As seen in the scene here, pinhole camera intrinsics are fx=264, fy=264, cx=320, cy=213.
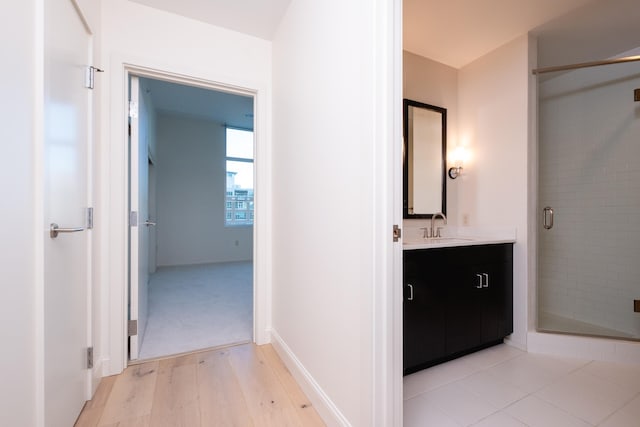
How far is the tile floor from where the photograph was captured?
138 cm

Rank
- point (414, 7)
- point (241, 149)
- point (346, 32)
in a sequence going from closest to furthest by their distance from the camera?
point (346, 32)
point (414, 7)
point (241, 149)

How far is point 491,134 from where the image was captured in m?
2.43

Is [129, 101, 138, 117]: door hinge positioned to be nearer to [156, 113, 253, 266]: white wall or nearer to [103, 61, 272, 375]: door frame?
[103, 61, 272, 375]: door frame

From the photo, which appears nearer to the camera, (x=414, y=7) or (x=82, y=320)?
(x=82, y=320)

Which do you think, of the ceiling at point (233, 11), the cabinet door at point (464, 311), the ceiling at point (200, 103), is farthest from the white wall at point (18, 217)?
the ceiling at point (200, 103)

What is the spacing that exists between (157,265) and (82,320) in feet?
14.5

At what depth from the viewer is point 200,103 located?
4.79 m

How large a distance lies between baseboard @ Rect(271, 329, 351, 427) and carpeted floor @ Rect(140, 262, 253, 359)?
21.8 inches

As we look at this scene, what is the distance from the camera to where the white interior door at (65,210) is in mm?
1102

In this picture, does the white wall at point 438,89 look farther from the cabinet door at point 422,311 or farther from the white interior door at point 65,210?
the white interior door at point 65,210

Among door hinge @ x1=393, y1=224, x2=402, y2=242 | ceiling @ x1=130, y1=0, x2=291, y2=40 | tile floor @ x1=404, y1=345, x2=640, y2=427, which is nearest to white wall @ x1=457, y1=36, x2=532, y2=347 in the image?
tile floor @ x1=404, y1=345, x2=640, y2=427

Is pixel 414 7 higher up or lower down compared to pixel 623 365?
higher up

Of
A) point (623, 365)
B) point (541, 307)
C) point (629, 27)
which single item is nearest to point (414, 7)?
point (629, 27)

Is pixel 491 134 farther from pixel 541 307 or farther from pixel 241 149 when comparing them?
pixel 241 149
